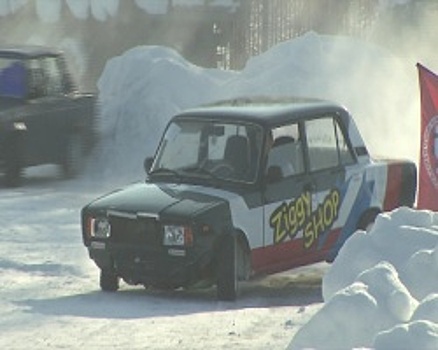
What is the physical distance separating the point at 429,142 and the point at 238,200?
7.05 feet

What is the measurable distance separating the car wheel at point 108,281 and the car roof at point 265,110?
1535 mm

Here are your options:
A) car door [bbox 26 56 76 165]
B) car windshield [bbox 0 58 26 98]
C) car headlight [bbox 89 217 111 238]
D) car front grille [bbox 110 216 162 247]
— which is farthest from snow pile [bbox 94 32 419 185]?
car front grille [bbox 110 216 162 247]

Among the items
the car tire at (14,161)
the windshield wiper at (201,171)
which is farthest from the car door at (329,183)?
the car tire at (14,161)

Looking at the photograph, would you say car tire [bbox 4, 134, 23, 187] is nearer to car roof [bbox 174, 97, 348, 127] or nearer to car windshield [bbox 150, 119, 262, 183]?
car roof [bbox 174, 97, 348, 127]

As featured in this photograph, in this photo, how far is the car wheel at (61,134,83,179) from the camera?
18.7 metres

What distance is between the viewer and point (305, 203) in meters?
11.6

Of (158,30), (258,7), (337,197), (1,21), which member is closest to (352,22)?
(258,7)

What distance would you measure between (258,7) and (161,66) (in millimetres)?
7857

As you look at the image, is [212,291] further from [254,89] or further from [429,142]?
[254,89]

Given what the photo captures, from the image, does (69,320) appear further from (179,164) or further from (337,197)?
(337,197)

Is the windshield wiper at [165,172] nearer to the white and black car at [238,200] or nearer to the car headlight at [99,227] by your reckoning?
the white and black car at [238,200]

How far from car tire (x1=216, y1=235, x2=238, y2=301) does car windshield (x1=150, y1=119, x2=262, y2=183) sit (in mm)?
673

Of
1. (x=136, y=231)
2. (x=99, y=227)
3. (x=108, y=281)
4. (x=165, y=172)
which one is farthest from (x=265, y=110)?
(x=108, y=281)

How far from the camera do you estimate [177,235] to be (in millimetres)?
10633
